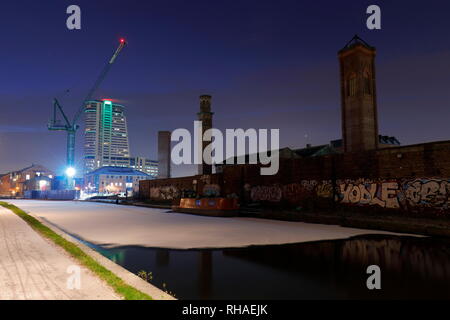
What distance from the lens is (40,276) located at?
565 centimetres

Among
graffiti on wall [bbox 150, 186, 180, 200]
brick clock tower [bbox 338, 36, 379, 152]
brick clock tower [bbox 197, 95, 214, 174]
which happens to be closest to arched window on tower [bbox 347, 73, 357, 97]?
brick clock tower [bbox 338, 36, 379, 152]

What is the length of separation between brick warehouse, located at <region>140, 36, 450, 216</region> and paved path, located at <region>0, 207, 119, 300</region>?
1463cm

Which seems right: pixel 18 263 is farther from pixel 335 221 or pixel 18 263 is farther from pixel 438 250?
pixel 335 221

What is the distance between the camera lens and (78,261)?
22.7 feet

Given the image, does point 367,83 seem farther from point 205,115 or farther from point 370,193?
point 205,115

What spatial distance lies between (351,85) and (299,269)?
26.3m

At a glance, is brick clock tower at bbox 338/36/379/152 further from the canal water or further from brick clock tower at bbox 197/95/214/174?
the canal water

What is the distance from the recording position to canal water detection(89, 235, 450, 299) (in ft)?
17.7

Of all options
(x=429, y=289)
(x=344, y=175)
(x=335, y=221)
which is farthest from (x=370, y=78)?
(x=429, y=289)

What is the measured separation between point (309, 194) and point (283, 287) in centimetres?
1606

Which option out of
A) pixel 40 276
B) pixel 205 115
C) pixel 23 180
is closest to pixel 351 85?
pixel 205 115

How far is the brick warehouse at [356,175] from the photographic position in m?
15.0

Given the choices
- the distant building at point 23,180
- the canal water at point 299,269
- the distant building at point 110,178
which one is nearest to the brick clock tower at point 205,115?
the canal water at point 299,269

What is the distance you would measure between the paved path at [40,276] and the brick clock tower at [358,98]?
2556 centimetres
